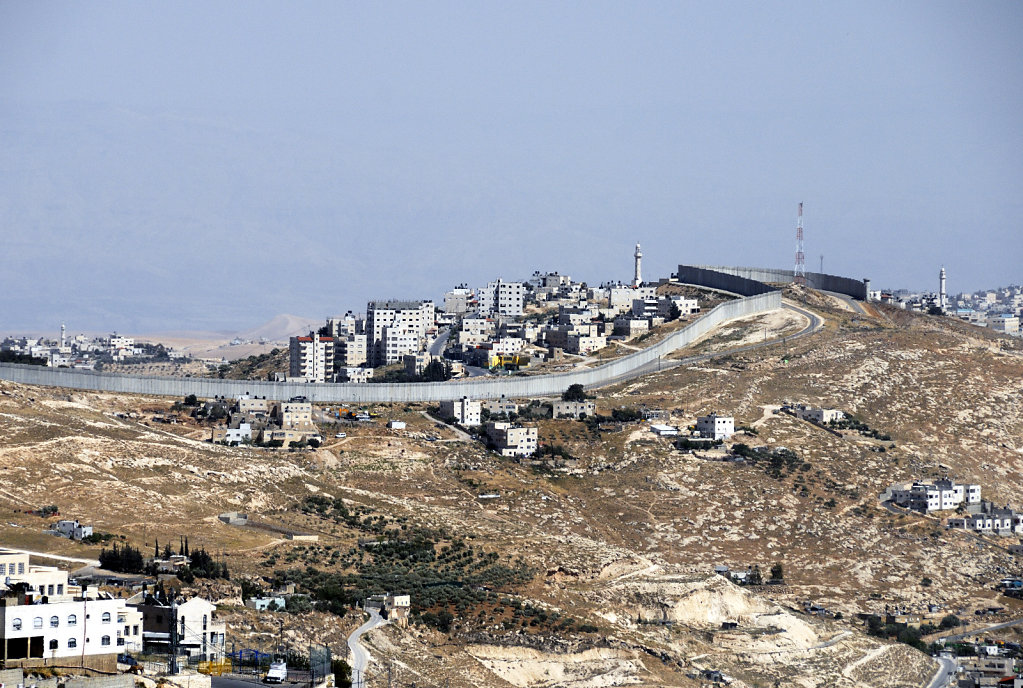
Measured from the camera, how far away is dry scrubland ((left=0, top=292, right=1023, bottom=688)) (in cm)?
6494

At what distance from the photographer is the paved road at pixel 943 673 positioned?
6969 centimetres

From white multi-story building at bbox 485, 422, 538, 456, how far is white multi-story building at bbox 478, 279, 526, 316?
6034 cm

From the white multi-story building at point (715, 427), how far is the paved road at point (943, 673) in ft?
88.6

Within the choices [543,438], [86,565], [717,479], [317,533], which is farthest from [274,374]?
[86,565]

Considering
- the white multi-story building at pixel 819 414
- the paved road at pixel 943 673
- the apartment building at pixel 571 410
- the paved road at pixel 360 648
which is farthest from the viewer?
the white multi-story building at pixel 819 414

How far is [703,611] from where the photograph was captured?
72875mm

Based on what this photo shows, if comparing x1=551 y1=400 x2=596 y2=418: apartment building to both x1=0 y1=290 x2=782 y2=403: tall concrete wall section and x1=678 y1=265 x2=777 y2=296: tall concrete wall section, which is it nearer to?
x1=0 y1=290 x2=782 y2=403: tall concrete wall section

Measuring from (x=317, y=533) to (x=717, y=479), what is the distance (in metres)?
25.8

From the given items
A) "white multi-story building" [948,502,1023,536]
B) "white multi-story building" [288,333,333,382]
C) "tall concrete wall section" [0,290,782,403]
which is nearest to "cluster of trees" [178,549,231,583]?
"tall concrete wall section" [0,290,782,403]

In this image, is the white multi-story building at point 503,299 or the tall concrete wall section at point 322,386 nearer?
the tall concrete wall section at point 322,386

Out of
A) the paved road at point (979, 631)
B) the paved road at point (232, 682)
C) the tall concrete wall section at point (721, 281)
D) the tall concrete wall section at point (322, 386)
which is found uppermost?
the tall concrete wall section at point (721, 281)

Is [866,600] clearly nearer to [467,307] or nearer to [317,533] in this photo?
[317,533]

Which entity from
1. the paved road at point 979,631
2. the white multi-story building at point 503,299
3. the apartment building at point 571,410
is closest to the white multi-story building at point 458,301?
the white multi-story building at point 503,299

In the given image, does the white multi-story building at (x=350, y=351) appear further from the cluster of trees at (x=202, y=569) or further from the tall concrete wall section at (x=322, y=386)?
the cluster of trees at (x=202, y=569)
